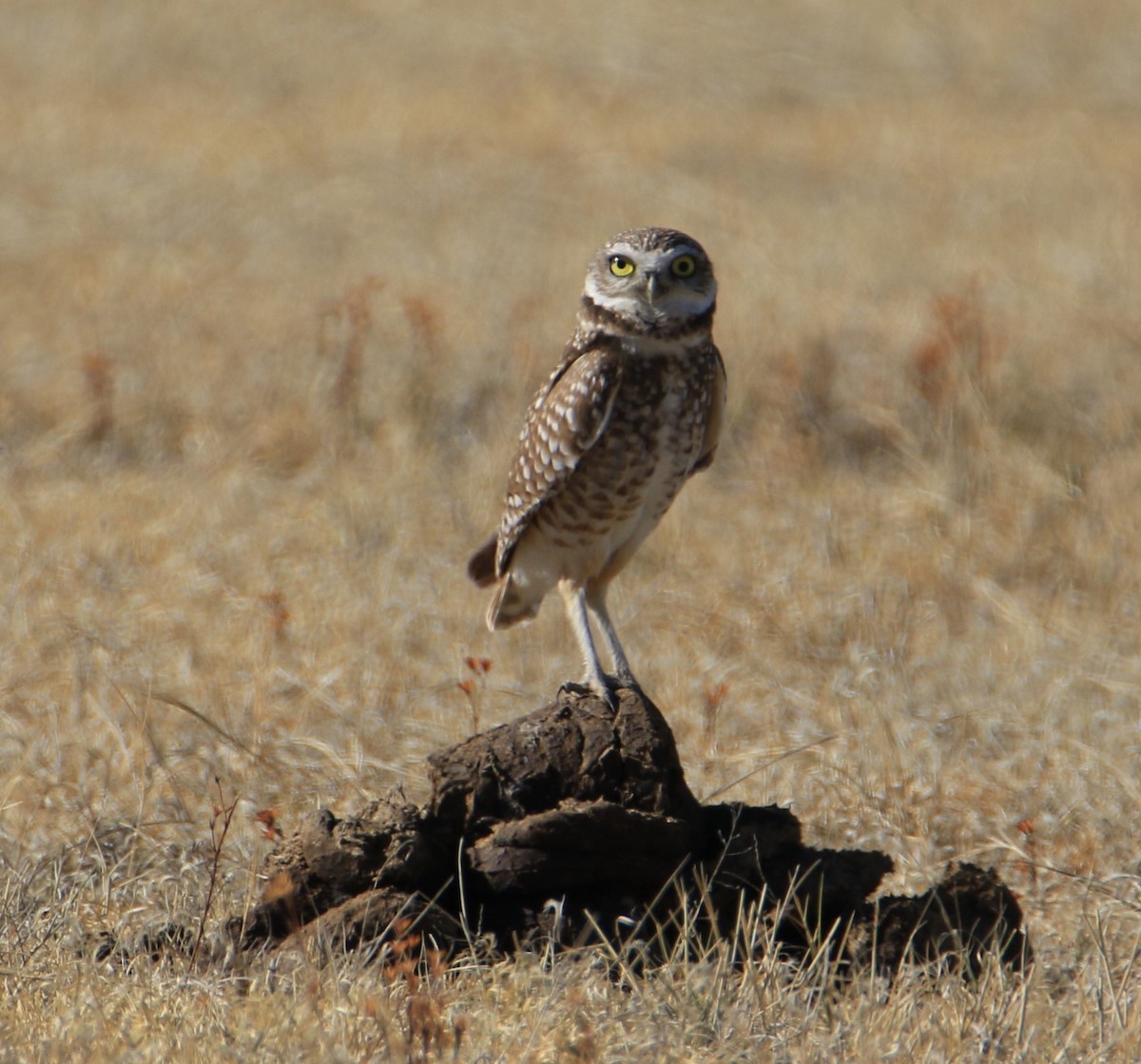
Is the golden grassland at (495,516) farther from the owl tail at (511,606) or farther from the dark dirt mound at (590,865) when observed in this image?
the owl tail at (511,606)

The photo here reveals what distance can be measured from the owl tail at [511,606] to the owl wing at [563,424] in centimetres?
29

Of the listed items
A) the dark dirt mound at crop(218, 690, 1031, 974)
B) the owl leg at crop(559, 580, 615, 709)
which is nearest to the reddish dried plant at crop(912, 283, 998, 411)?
the owl leg at crop(559, 580, 615, 709)

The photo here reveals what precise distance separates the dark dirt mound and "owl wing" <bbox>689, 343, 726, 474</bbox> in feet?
3.51

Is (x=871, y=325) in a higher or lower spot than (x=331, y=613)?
higher

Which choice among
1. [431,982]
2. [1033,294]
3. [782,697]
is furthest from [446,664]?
[1033,294]

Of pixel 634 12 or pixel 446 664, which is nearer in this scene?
pixel 446 664

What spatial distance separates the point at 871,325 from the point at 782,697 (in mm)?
4067

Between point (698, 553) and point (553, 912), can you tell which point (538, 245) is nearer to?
point (698, 553)

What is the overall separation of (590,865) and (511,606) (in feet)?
4.96

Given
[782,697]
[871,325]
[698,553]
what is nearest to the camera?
[782,697]

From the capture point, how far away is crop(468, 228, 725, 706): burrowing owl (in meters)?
4.50

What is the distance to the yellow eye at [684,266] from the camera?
14.6 feet

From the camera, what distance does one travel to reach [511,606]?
5309 millimetres

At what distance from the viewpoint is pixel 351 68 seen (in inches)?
651
